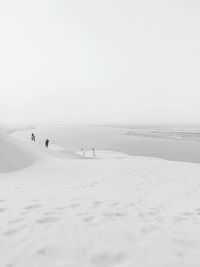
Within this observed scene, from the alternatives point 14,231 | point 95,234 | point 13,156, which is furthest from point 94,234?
point 13,156

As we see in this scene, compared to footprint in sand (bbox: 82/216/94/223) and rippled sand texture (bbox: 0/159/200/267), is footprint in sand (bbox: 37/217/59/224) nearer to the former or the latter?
rippled sand texture (bbox: 0/159/200/267)

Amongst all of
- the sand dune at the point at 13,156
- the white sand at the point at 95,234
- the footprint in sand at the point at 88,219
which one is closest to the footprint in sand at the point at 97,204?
the white sand at the point at 95,234

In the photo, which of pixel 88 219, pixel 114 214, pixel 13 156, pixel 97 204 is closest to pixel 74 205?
pixel 97 204

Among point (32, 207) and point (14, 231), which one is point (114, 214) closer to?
point (32, 207)

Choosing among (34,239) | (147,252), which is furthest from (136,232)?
(34,239)

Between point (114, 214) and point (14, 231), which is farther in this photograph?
point (114, 214)

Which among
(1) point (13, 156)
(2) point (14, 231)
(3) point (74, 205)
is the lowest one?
(1) point (13, 156)

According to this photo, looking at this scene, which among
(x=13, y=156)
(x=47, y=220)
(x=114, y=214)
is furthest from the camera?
(x=13, y=156)

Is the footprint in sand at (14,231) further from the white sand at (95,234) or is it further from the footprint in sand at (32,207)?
the footprint in sand at (32,207)


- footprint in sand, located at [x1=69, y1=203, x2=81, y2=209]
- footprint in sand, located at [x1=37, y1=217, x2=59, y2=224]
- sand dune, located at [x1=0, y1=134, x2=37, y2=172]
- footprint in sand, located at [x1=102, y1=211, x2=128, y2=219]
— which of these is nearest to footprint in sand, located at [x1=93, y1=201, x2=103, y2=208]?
footprint in sand, located at [x1=69, y1=203, x2=81, y2=209]

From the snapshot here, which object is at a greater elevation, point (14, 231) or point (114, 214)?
point (14, 231)

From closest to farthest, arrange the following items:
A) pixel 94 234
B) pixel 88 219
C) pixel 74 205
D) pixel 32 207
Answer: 1. pixel 94 234
2. pixel 88 219
3. pixel 32 207
4. pixel 74 205

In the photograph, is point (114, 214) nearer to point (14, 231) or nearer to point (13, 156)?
point (14, 231)

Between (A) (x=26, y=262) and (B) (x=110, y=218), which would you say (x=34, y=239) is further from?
(B) (x=110, y=218)
